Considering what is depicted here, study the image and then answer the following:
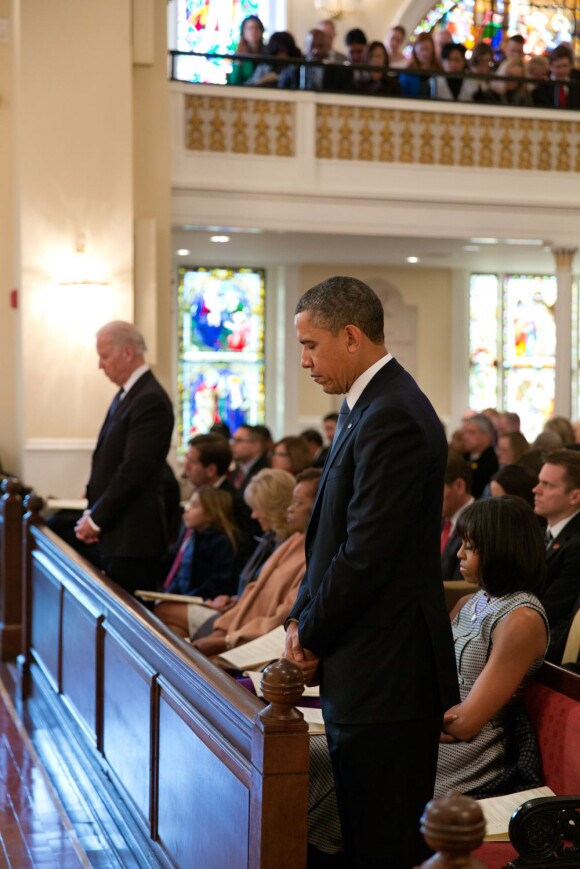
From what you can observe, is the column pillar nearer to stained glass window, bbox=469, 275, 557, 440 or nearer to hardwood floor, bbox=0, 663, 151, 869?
stained glass window, bbox=469, 275, 557, 440

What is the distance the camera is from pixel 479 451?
8.94 m

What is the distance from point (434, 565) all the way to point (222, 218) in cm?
850

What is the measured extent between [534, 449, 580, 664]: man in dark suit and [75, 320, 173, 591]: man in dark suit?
1.58 m

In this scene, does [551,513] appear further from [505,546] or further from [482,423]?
[482,423]

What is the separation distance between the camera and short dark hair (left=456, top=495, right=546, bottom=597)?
9.77 feet

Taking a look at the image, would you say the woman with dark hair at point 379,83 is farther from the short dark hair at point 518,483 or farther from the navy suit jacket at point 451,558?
the navy suit jacket at point 451,558

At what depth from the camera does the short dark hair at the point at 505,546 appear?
2.98 m

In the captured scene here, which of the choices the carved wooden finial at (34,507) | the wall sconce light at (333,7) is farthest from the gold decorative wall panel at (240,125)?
the carved wooden finial at (34,507)

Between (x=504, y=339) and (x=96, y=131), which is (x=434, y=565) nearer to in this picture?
(x=96, y=131)

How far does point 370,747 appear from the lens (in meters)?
2.38

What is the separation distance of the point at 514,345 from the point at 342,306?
1355 centimetres

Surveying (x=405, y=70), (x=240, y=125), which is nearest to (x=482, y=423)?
(x=240, y=125)

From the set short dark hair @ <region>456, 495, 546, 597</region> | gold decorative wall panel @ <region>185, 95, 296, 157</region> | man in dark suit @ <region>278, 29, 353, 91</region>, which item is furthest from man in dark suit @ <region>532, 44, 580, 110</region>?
short dark hair @ <region>456, 495, 546, 597</region>

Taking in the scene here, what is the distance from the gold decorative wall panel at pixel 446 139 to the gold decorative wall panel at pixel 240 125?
350 mm
